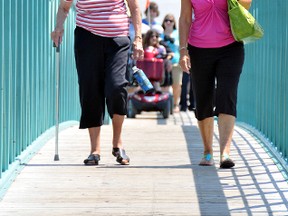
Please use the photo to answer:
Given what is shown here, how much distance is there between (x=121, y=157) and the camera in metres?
9.12

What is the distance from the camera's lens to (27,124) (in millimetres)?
9531

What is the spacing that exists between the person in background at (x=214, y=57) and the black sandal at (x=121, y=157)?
0.63 m

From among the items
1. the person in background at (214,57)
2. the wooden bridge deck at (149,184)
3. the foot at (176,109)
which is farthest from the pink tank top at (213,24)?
the foot at (176,109)

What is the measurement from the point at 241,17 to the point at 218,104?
0.76m

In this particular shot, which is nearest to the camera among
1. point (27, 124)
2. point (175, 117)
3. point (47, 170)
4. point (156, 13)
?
point (47, 170)

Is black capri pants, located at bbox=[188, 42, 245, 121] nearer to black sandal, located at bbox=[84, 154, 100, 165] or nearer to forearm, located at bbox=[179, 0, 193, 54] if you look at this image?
forearm, located at bbox=[179, 0, 193, 54]

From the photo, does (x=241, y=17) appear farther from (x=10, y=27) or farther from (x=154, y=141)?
(x=154, y=141)

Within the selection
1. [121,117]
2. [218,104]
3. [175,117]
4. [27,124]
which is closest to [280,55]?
[218,104]

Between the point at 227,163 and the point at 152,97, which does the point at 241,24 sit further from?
the point at 152,97

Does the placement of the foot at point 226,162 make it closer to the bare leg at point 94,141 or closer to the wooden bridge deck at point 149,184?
the wooden bridge deck at point 149,184

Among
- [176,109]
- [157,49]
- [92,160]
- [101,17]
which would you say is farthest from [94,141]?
[176,109]

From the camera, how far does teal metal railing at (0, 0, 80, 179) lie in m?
8.20

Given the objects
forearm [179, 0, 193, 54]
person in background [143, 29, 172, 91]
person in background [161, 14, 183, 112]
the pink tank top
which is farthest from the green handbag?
person in background [161, 14, 183, 112]

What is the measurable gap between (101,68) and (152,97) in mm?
8296
